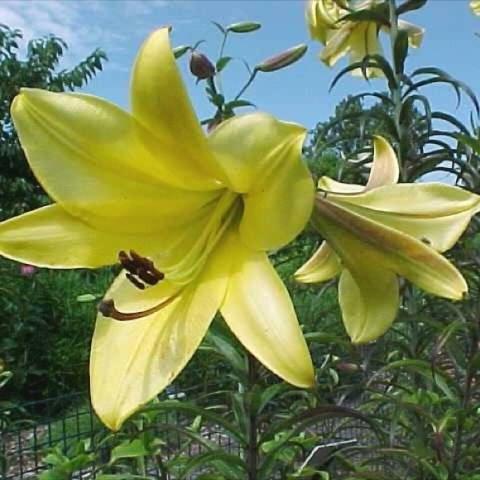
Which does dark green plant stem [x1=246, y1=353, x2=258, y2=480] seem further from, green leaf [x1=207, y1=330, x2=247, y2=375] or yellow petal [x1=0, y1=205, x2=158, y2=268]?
yellow petal [x1=0, y1=205, x2=158, y2=268]

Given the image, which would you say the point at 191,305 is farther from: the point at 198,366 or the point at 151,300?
the point at 198,366

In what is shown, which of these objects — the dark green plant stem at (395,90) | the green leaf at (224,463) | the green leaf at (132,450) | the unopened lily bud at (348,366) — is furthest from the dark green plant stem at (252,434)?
the dark green plant stem at (395,90)

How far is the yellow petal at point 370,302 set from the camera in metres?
0.56

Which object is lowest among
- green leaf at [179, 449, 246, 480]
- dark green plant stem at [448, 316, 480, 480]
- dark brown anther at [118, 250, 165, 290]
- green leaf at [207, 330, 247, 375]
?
dark green plant stem at [448, 316, 480, 480]

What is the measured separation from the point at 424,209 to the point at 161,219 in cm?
23

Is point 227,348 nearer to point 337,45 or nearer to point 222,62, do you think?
point 222,62

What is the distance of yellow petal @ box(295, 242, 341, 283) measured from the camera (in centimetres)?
65

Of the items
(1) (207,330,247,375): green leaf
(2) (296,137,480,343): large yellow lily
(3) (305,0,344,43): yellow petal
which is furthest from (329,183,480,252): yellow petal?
(3) (305,0,344,43): yellow petal

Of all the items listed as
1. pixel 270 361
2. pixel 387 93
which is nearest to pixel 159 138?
pixel 270 361

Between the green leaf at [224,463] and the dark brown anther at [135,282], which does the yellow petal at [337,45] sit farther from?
the dark brown anther at [135,282]

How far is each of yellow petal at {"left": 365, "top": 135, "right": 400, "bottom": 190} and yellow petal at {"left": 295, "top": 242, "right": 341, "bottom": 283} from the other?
62 millimetres

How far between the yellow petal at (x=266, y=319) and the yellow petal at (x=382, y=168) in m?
0.12

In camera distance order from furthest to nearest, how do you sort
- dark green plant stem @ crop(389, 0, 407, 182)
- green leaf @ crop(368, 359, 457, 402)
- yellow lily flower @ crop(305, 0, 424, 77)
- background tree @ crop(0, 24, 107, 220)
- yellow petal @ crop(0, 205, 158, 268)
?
1. background tree @ crop(0, 24, 107, 220)
2. yellow lily flower @ crop(305, 0, 424, 77)
3. dark green plant stem @ crop(389, 0, 407, 182)
4. green leaf @ crop(368, 359, 457, 402)
5. yellow petal @ crop(0, 205, 158, 268)

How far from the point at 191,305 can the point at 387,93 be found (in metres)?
1.01
